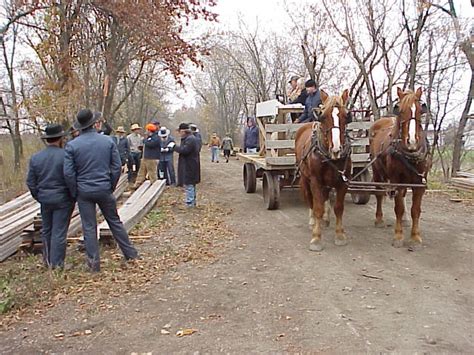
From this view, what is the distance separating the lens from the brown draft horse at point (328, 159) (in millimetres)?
6539

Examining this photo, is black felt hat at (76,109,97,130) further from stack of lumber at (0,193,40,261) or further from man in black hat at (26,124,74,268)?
stack of lumber at (0,193,40,261)

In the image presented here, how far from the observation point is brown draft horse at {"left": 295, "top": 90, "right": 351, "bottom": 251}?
654cm

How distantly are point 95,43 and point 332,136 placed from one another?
10540mm

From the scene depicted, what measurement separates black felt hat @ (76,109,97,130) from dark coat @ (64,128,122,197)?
0.35ft

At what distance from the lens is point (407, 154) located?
6.50 metres

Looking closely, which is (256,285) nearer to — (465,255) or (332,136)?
(332,136)

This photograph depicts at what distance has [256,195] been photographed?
12.1 meters

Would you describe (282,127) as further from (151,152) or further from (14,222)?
(151,152)

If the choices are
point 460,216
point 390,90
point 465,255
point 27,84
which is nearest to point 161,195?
point 460,216

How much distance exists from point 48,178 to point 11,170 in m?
11.3

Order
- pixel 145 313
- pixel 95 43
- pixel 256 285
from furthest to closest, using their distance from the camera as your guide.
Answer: pixel 95 43 < pixel 256 285 < pixel 145 313

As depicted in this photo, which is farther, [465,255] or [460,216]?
[460,216]

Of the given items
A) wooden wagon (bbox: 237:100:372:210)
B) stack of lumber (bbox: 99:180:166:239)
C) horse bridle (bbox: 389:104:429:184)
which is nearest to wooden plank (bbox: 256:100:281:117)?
wooden wagon (bbox: 237:100:372:210)

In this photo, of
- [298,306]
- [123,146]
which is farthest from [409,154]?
[123,146]
